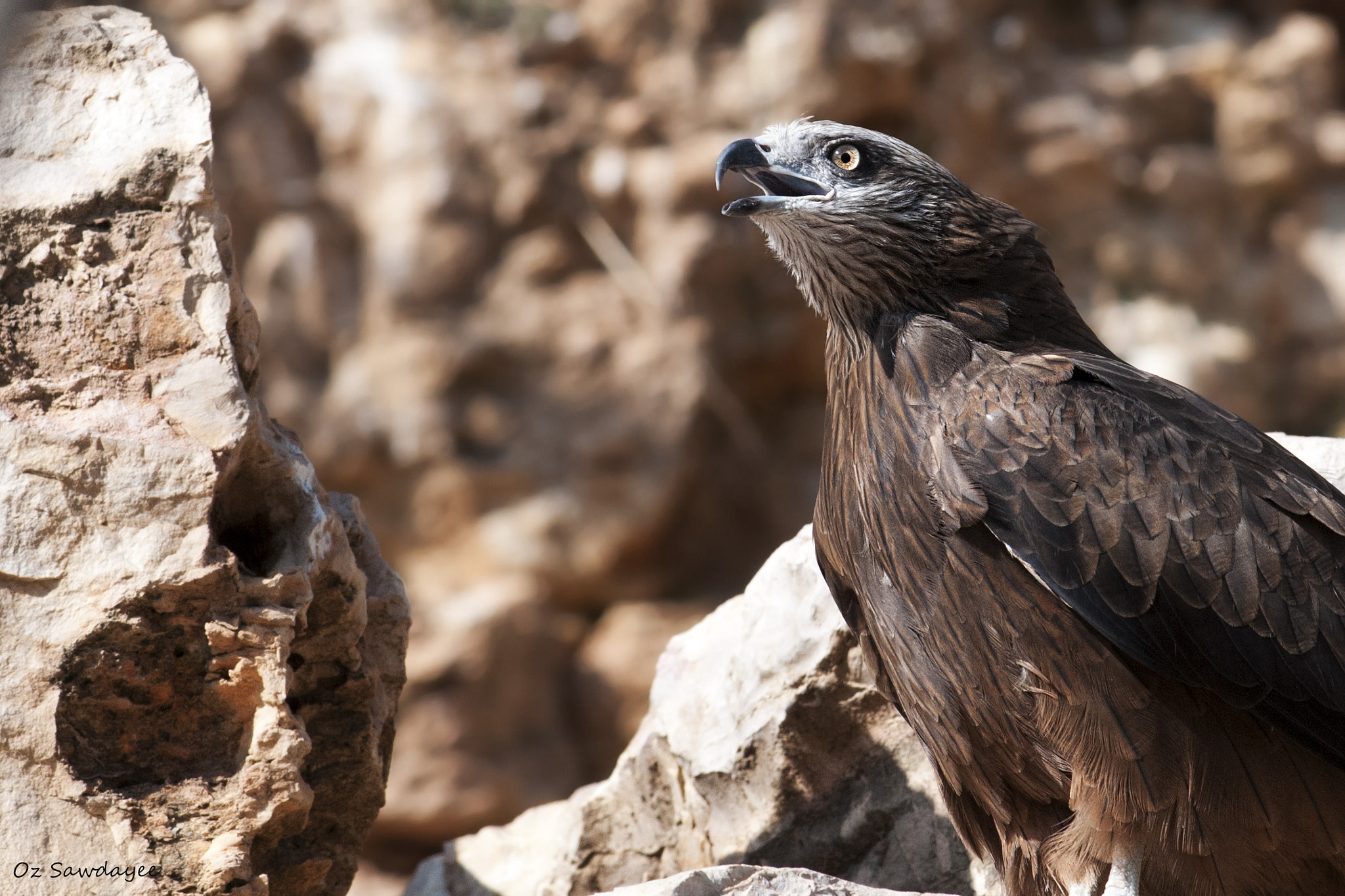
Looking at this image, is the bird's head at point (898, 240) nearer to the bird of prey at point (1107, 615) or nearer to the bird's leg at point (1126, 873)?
the bird of prey at point (1107, 615)

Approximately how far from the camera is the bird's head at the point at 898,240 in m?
3.91

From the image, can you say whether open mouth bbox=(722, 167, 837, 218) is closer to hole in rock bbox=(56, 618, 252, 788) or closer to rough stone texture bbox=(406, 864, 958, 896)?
rough stone texture bbox=(406, 864, 958, 896)

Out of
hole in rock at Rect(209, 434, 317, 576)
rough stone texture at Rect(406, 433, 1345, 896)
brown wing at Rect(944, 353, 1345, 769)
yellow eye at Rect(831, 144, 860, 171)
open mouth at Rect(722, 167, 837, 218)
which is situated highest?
yellow eye at Rect(831, 144, 860, 171)

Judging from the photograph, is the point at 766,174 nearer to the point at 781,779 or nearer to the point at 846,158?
the point at 846,158

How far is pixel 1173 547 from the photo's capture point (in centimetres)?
332

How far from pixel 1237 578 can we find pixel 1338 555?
1.15ft

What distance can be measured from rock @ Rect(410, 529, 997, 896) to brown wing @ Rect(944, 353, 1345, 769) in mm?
1209

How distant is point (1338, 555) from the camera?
3.43 meters

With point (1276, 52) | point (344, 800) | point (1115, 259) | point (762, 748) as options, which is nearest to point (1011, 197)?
point (1115, 259)

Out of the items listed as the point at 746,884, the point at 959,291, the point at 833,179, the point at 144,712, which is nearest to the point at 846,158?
the point at 833,179

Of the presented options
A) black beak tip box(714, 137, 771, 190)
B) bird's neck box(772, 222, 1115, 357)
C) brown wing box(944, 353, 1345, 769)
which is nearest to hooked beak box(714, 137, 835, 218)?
black beak tip box(714, 137, 771, 190)

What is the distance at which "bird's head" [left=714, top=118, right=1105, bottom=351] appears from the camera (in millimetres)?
3906

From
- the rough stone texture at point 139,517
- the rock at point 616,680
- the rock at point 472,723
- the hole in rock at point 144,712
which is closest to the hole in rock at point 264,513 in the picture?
the rough stone texture at point 139,517

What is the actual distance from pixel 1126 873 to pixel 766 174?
8.04ft
